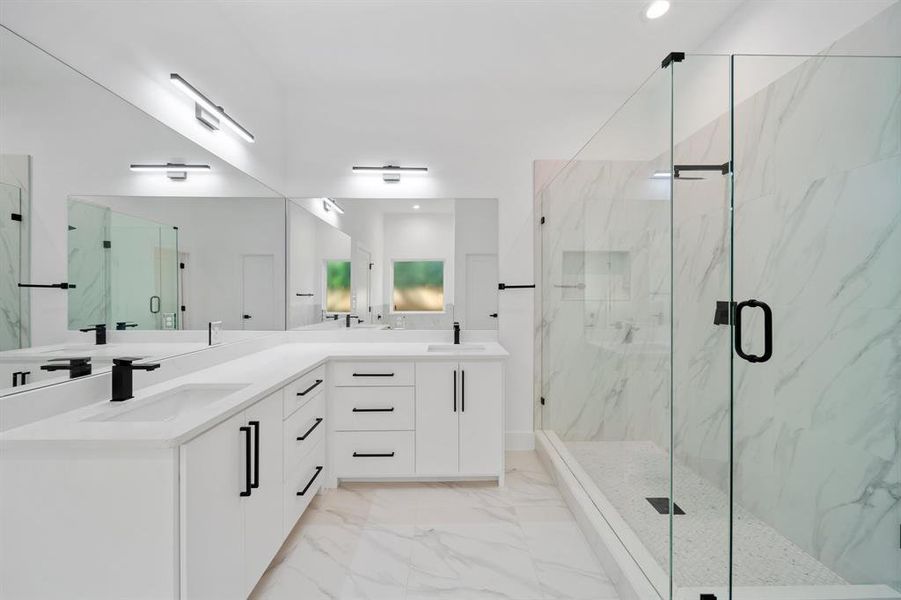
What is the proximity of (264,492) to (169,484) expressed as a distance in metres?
0.59

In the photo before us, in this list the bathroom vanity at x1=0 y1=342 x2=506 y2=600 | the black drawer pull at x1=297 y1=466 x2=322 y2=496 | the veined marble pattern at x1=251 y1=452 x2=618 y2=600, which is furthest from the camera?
the black drawer pull at x1=297 y1=466 x2=322 y2=496

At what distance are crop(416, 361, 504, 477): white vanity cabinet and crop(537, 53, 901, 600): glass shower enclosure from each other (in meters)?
0.88

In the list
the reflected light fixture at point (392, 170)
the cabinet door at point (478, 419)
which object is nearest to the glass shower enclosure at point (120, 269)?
the reflected light fixture at point (392, 170)

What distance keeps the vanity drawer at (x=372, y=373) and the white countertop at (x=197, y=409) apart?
58 millimetres

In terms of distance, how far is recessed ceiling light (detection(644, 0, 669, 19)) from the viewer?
2.25 meters

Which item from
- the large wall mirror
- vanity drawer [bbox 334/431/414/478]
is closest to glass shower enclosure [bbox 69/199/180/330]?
the large wall mirror

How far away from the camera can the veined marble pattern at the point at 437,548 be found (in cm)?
173

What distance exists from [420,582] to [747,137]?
7.31 ft

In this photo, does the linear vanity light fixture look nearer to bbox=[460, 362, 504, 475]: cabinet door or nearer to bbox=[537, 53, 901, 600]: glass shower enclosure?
bbox=[460, 362, 504, 475]: cabinet door

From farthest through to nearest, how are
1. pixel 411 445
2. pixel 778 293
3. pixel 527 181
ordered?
pixel 527 181 → pixel 411 445 → pixel 778 293

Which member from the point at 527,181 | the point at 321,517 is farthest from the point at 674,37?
the point at 321,517

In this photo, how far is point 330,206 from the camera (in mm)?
3213

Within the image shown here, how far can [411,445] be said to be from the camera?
258 centimetres

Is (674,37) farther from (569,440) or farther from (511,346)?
(569,440)
